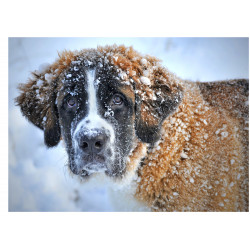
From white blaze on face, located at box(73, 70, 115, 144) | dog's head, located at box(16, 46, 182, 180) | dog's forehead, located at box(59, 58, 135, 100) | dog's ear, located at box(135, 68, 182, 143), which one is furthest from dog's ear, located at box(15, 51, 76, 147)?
dog's ear, located at box(135, 68, 182, 143)

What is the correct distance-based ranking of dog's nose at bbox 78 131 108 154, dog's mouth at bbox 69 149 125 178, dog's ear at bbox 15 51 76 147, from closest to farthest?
dog's nose at bbox 78 131 108 154 → dog's mouth at bbox 69 149 125 178 → dog's ear at bbox 15 51 76 147

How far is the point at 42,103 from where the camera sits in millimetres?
2266

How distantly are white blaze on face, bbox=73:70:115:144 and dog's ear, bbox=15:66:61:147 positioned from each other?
43cm

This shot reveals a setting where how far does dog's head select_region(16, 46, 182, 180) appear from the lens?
73.9 inches

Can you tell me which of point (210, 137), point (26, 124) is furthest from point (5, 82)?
point (210, 137)

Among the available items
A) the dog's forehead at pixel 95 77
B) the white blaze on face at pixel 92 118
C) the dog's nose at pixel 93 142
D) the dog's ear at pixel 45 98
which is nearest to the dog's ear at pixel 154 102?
the dog's forehead at pixel 95 77

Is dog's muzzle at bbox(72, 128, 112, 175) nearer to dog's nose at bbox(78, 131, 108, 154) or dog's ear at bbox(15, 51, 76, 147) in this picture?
dog's nose at bbox(78, 131, 108, 154)

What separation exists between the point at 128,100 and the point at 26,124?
1196mm

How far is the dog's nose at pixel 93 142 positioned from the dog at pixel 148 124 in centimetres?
7

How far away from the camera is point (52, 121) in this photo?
2.21 meters

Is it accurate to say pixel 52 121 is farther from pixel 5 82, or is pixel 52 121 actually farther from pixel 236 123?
pixel 236 123

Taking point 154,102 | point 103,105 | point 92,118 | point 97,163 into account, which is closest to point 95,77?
point 103,105

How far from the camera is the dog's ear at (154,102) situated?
2053 millimetres

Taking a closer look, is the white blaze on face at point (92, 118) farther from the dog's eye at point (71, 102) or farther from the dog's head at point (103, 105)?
the dog's eye at point (71, 102)
